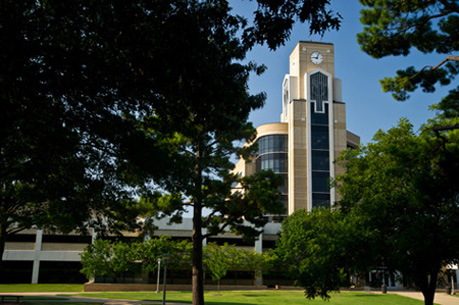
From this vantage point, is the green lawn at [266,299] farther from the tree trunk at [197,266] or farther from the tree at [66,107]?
the tree at [66,107]

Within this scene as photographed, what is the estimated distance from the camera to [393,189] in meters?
18.6

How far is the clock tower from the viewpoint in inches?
2879

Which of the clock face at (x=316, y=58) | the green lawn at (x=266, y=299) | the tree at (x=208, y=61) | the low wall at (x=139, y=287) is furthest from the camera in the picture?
the clock face at (x=316, y=58)

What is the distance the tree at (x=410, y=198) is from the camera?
13.7 metres

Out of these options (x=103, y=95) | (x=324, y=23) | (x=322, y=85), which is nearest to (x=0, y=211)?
(x=103, y=95)

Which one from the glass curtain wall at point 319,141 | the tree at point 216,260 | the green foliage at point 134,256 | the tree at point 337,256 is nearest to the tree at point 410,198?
the tree at point 337,256

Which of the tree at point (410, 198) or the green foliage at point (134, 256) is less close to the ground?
the tree at point (410, 198)

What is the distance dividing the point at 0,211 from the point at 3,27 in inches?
523

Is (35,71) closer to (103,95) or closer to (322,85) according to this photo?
(103,95)

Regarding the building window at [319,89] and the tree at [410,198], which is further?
the building window at [319,89]

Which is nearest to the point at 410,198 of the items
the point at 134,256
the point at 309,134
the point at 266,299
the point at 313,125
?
the point at 266,299

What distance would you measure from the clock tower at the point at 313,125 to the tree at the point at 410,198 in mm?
52847

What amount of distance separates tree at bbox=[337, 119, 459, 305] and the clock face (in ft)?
203

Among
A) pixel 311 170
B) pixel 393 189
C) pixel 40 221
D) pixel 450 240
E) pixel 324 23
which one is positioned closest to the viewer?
pixel 324 23
